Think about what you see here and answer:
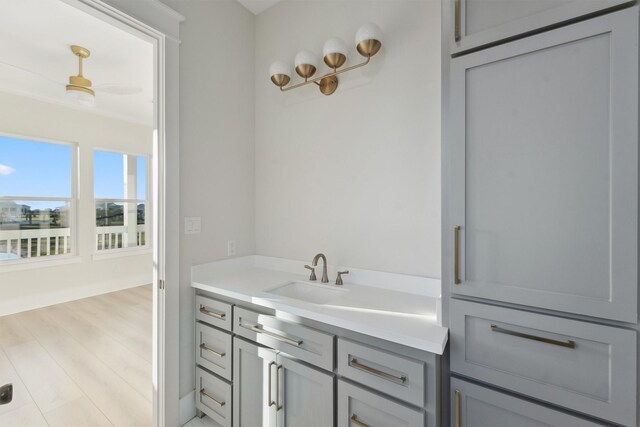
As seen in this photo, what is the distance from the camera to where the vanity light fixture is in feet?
5.47

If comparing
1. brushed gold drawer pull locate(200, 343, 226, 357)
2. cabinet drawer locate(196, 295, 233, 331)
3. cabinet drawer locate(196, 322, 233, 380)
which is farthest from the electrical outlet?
brushed gold drawer pull locate(200, 343, 226, 357)

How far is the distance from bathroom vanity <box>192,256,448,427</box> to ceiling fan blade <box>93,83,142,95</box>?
3067 mm

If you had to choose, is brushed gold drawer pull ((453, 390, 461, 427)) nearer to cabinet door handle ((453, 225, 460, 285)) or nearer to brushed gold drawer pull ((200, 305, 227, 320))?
cabinet door handle ((453, 225, 460, 285))

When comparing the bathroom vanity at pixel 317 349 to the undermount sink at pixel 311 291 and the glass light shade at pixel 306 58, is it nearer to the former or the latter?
the undermount sink at pixel 311 291

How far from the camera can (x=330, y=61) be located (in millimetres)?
1816

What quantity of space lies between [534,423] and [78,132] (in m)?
5.84

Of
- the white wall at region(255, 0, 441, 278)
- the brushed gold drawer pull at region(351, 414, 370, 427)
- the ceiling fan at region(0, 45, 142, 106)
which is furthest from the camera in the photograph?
the ceiling fan at region(0, 45, 142, 106)

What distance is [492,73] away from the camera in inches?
42.5

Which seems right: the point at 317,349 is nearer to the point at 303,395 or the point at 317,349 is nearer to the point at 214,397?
the point at 303,395

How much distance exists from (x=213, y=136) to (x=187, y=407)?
1.78m

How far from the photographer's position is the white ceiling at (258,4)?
7.36 feet

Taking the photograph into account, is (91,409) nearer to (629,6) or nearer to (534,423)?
(534,423)

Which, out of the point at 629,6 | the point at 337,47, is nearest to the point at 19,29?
the point at 337,47

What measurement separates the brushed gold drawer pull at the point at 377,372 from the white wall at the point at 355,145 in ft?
2.16
